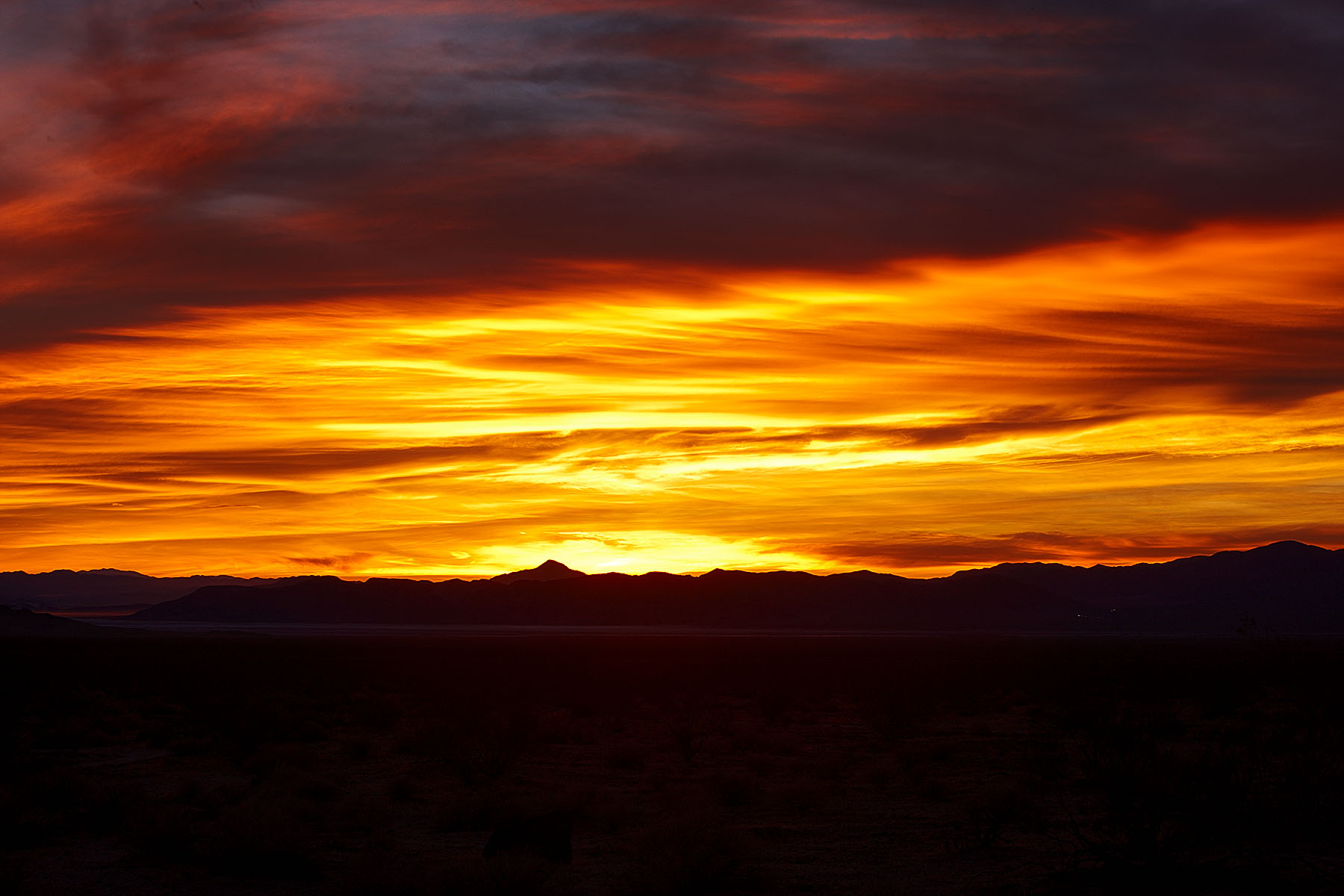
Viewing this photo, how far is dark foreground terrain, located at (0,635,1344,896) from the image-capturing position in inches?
525

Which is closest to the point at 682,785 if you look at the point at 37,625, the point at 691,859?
the point at 691,859

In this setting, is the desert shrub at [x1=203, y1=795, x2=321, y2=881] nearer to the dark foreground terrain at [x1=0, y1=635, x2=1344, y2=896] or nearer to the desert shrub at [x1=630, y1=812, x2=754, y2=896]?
the dark foreground terrain at [x1=0, y1=635, x2=1344, y2=896]

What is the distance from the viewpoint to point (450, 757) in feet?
78.9

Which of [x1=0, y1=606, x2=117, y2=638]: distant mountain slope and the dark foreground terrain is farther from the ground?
[x1=0, y1=606, x2=117, y2=638]: distant mountain slope

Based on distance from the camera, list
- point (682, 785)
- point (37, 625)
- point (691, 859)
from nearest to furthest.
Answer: point (691, 859) → point (682, 785) → point (37, 625)

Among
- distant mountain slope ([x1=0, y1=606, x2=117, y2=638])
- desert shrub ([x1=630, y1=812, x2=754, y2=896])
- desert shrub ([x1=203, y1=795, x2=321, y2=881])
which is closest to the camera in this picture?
desert shrub ([x1=630, y1=812, x2=754, y2=896])

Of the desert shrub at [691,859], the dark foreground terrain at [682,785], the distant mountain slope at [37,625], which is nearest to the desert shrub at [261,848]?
the dark foreground terrain at [682,785]

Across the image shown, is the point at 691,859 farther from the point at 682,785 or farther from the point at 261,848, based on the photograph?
the point at 682,785

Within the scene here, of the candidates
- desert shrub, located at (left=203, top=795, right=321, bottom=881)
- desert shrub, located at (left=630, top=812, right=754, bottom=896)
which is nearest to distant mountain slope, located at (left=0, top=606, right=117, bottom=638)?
desert shrub, located at (left=203, top=795, right=321, bottom=881)

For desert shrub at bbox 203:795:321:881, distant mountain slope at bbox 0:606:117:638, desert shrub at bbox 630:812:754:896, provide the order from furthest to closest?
distant mountain slope at bbox 0:606:117:638 → desert shrub at bbox 203:795:321:881 → desert shrub at bbox 630:812:754:896

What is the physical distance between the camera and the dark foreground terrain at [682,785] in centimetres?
1334

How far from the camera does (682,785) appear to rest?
2114 cm

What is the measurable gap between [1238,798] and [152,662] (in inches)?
2387

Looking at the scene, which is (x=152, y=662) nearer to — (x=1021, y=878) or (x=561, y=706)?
(x=561, y=706)
